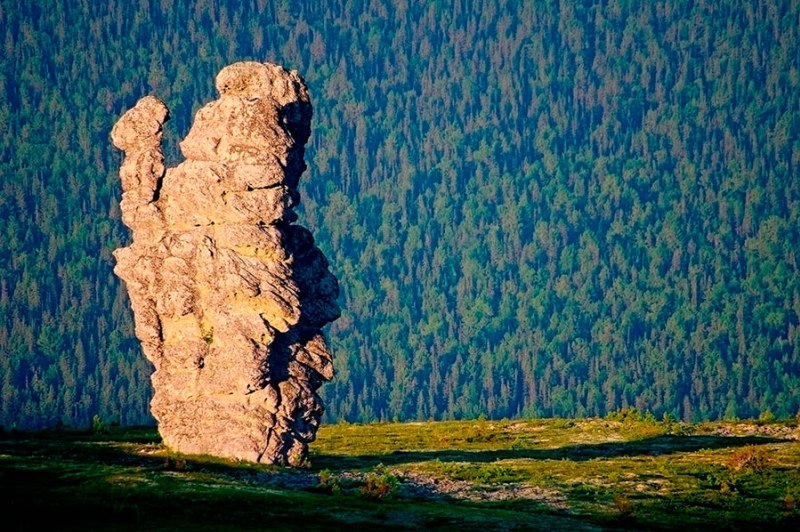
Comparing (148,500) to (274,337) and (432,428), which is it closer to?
(274,337)

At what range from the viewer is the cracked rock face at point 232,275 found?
362ft

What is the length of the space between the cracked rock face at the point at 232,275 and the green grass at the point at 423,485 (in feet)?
13.8

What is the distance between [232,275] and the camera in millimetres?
111062

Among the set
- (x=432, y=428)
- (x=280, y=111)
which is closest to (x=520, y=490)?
(x=280, y=111)

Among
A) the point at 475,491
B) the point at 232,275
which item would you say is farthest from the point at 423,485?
the point at 232,275

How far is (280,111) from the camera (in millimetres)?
116562

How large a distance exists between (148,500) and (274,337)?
2699 cm

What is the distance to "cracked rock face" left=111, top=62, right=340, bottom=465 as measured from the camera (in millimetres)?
110188

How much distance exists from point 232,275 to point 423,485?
21402 millimetres

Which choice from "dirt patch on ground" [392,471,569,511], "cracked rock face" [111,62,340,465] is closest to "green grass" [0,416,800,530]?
"dirt patch on ground" [392,471,569,511]

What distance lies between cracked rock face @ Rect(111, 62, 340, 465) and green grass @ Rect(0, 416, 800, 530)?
13.8ft

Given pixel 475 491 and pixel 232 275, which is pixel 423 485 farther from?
pixel 232 275

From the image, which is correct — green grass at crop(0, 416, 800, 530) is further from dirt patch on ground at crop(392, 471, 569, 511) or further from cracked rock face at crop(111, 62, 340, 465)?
cracked rock face at crop(111, 62, 340, 465)

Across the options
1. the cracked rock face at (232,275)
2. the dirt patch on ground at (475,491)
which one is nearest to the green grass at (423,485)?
A: the dirt patch on ground at (475,491)
